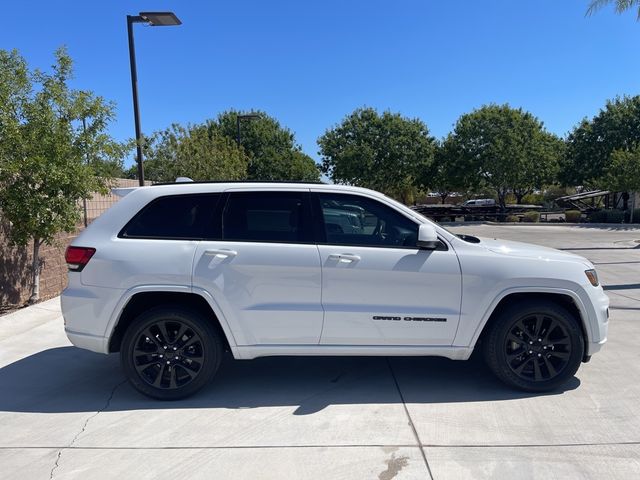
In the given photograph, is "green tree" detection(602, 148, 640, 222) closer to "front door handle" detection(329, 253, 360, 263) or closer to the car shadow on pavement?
→ the car shadow on pavement

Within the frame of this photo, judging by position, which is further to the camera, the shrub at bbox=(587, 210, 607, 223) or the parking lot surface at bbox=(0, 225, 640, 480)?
the shrub at bbox=(587, 210, 607, 223)

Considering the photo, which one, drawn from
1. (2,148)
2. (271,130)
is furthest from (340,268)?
(271,130)

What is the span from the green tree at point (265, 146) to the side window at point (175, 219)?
100ft

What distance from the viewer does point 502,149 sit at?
34.3 m

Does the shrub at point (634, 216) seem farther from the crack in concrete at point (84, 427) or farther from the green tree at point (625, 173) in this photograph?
the crack in concrete at point (84, 427)

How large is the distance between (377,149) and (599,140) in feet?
49.7

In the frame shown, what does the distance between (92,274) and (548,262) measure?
380 cm

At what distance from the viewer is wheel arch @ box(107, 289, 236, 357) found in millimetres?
4285

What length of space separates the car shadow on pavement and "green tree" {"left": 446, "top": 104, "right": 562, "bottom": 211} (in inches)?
1256

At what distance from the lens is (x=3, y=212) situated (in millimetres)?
7379

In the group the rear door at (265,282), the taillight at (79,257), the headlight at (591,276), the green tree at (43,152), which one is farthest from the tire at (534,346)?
the green tree at (43,152)

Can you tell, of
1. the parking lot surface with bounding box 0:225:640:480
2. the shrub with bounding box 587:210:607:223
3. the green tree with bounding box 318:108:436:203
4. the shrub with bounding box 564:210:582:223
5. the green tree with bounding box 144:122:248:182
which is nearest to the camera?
the parking lot surface with bounding box 0:225:640:480

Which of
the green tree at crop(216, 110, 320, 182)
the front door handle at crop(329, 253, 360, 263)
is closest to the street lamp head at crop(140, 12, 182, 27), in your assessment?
the front door handle at crop(329, 253, 360, 263)

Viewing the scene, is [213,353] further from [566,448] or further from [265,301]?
[566,448]
